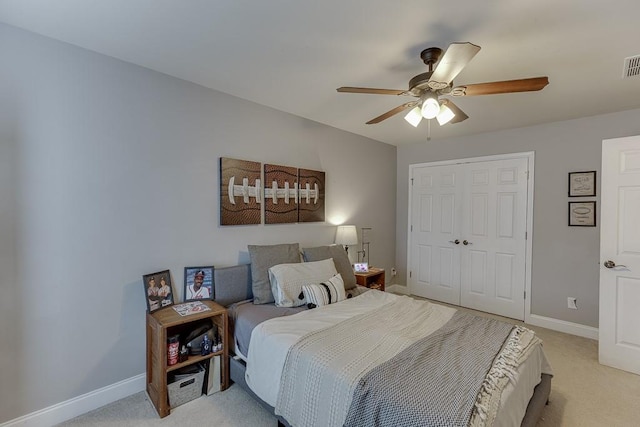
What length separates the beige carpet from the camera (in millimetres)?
1956

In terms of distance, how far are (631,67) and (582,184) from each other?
58.7 inches

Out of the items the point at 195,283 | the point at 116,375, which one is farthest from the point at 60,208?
the point at 116,375

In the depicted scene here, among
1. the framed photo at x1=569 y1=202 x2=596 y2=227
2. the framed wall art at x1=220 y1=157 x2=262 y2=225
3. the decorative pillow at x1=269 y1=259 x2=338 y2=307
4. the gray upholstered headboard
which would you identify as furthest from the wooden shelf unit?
the framed photo at x1=569 y1=202 x2=596 y2=227

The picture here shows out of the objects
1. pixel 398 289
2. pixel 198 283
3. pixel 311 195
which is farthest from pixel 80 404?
pixel 398 289

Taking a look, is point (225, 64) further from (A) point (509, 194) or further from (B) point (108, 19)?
(A) point (509, 194)

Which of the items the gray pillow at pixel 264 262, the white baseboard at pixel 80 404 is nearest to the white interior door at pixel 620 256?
the gray pillow at pixel 264 262

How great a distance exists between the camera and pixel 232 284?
2619 millimetres

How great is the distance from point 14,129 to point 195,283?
1.52 metres

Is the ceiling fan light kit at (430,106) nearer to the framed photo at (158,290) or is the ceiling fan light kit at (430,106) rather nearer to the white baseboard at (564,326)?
the framed photo at (158,290)

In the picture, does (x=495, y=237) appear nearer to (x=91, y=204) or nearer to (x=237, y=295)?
(x=237, y=295)

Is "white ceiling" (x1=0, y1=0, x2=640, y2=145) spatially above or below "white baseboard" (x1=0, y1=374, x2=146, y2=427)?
above

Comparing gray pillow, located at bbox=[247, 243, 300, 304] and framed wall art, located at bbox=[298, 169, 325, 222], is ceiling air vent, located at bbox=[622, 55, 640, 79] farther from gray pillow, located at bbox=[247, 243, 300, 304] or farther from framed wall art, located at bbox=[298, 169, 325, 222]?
gray pillow, located at bbox=[247, 243, 300, 304]

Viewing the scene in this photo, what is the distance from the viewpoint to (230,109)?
9.02 ft

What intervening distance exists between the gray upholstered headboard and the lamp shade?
1.29 m
